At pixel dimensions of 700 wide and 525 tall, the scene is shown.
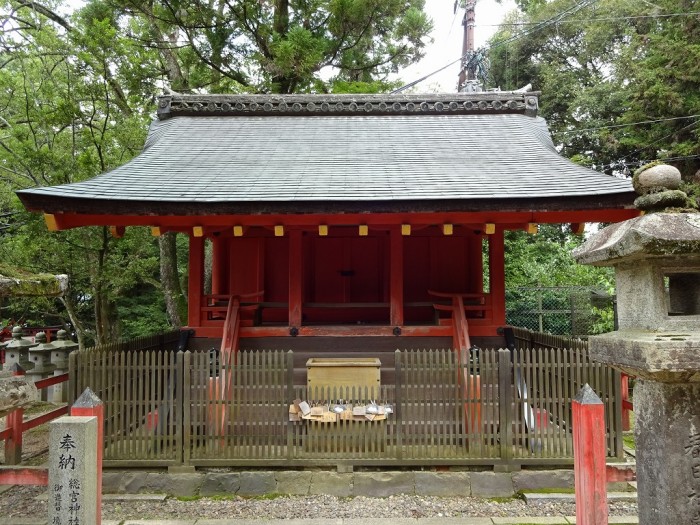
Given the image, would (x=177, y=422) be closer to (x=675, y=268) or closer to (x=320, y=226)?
(x=320, y=226)

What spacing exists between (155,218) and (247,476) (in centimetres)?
360

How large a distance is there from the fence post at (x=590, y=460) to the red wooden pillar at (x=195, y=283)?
564cm

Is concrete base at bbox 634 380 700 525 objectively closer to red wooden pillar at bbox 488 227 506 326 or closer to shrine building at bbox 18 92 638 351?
shrine building at bbox 18 92 638 351

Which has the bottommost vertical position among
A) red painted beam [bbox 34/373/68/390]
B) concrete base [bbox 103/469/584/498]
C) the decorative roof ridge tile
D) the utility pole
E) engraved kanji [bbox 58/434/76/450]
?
concrete base [bbox 103/469/584/498]

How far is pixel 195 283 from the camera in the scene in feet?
23.5

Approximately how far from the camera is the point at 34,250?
9.62 metres

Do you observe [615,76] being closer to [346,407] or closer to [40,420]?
[346,407]

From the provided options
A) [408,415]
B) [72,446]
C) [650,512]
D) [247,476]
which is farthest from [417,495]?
[72,446]

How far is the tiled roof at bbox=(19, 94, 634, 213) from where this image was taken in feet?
18.3

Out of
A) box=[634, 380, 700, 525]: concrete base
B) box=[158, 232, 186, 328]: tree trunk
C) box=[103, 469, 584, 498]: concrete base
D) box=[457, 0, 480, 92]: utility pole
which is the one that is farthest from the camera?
box=[457, 0, 480, 92]: utility pole

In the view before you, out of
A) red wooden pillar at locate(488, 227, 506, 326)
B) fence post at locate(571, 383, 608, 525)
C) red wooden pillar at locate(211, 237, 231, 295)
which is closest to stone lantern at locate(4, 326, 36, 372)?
red wooden pillar at locate(211, 237, 231, 295)

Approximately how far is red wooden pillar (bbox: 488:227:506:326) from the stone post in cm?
574

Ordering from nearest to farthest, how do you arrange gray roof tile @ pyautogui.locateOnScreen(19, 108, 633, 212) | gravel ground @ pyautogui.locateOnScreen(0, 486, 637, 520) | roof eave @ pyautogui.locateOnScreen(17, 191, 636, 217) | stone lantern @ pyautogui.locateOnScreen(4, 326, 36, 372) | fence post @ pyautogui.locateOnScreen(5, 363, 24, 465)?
gravel ground @ pyautogui.locateOnScreen(0, 486, 637, 520) → roof eave @ pyautogui.locateOnScreen(17, 191, 636, 217) → gray roof tile @ pyautogui.locateOnScreen(19, 108, 633, 212) → fence post @ pyautogui.locateOnScreen(5, 363, 24, 465) → stone lantern @ pyautogui.locateOnScreen(4, 326, 36, 372)

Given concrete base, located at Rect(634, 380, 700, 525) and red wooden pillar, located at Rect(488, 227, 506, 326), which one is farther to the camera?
red wooden pillar, located at Rect(488, 227, 506, 326)
